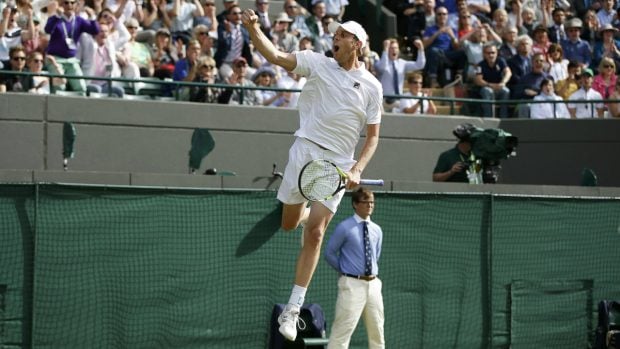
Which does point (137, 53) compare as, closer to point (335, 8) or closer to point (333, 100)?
point (335, 8)

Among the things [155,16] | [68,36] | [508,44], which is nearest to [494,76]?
[508,44]

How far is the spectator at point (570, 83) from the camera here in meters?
18.6

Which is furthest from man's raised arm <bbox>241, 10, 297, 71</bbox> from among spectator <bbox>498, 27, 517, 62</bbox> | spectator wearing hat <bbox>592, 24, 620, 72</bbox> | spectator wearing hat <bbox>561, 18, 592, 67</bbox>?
spectator wearing hat <bbox>592, 24, 620, 72</bbox>

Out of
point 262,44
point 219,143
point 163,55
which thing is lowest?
point 219,143

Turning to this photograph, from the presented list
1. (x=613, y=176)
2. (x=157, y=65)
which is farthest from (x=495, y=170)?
(x=157, y=65)

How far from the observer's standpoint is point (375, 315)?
1207 cm

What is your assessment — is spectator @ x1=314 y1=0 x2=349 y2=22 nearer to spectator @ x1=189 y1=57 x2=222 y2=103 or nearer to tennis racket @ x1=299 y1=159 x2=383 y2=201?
spectator @ x1=189 y1=57 x2=222 y2=103

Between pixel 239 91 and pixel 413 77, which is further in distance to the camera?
pixel 413 77

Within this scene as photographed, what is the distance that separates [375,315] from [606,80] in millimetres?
7978

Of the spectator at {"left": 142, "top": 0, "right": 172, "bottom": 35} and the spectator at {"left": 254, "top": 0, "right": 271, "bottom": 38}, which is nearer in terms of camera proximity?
the spectator at {"left": 142, "top": 0, "right": 172, "bottom": 35}

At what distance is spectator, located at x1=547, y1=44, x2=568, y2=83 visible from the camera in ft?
63.2

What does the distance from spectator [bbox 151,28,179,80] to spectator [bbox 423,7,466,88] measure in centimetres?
418

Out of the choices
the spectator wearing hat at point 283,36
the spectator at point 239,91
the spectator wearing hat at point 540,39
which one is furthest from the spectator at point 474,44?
the spectator at point 239,91

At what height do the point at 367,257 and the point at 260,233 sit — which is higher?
the point at 260,233
